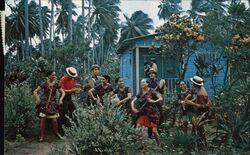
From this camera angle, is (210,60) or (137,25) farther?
(137,25)

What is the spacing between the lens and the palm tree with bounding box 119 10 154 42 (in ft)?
53.2

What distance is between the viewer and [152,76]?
6.21m

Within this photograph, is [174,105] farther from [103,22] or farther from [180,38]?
[103,22]

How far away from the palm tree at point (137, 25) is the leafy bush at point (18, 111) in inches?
400

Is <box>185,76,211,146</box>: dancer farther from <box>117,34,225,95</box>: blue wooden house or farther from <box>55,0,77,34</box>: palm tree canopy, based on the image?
<box>55,0,77,34</box>: palm tree canopy

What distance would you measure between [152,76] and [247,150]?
7.09 feet

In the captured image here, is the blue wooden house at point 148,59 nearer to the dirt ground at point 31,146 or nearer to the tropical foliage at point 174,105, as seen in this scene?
the tropical foliage at point 174,105

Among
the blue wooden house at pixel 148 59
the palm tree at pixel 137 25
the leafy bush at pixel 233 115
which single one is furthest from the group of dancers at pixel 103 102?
the palm tree at pixel 137 25

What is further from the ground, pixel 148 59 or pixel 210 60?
pixel 148 59

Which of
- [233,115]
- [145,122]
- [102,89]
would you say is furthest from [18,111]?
[233,115]

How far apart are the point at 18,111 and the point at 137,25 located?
36.7 feet

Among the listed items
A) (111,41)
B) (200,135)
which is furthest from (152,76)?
(111,41)

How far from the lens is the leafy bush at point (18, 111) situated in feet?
19.2

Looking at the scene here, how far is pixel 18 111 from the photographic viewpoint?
19.8ft
